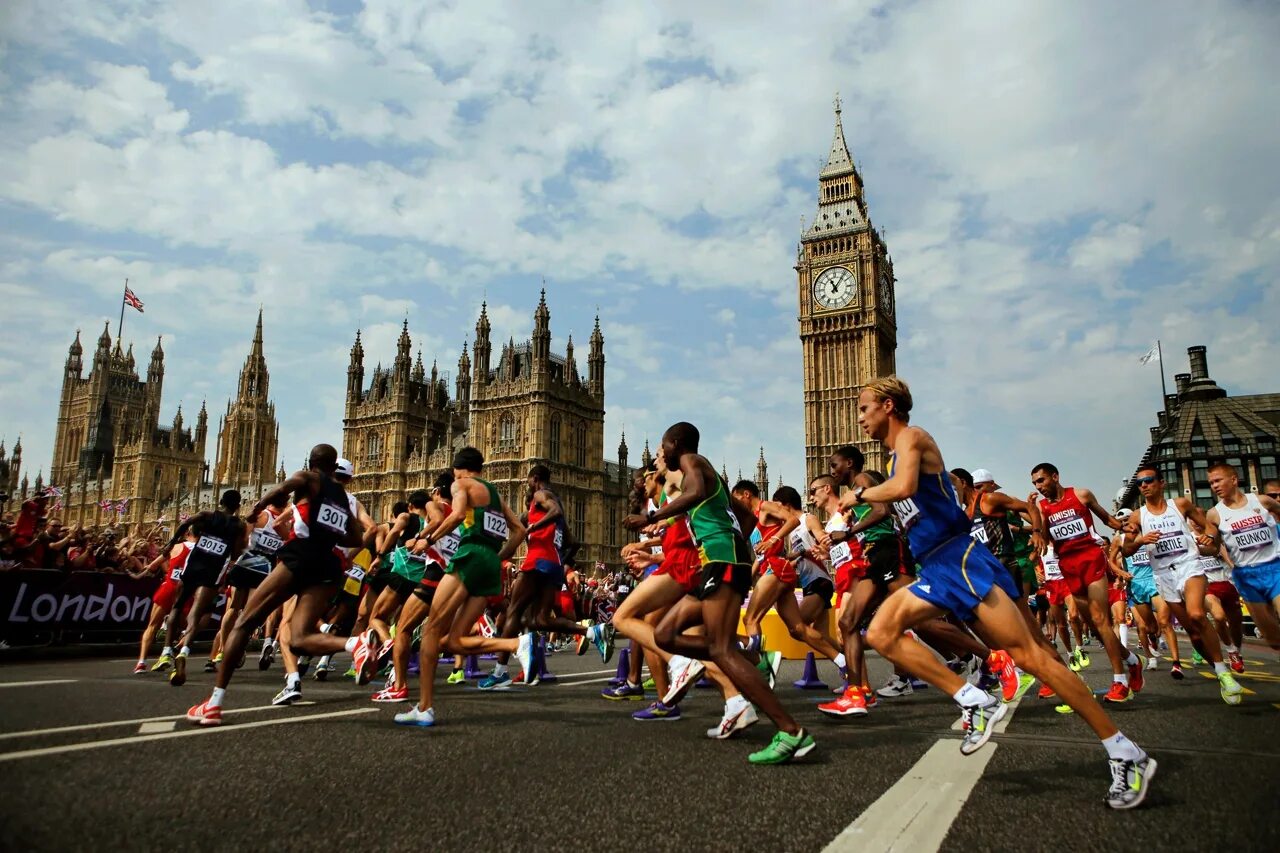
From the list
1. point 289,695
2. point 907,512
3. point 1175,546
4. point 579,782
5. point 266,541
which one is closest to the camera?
point 579,782

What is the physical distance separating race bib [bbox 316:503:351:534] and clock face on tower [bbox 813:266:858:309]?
221ft

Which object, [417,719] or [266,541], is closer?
[417,719]

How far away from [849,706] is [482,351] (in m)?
59.1

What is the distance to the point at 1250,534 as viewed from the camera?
7266mm

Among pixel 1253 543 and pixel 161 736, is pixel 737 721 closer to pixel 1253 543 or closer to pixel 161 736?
pixel 161 736

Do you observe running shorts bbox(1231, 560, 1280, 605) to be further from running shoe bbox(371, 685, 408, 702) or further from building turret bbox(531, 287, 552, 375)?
building turret bbox(531, 287, 552, 375)

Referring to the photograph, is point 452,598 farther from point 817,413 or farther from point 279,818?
point 817,413

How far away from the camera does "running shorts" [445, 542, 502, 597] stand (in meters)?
5.87

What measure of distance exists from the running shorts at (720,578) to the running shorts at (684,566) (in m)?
0.61

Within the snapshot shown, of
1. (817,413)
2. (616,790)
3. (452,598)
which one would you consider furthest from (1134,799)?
(817,413)

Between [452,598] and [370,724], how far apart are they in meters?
0.97

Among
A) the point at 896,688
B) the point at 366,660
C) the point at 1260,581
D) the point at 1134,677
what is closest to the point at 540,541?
the point at 366,660

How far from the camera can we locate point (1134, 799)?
10.1 ft

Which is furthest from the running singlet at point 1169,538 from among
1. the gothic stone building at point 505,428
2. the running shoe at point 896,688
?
the gothic stone building at point 505,428
